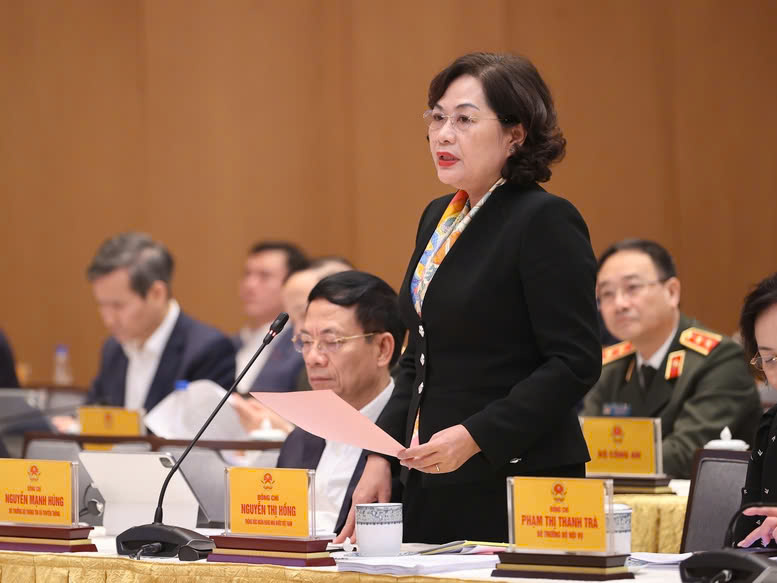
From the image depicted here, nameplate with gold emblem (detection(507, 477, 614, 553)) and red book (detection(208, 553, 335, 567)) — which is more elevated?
nameplate with gold emblem (detection(507, 477, 614, 553))

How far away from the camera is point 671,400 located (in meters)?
4.07

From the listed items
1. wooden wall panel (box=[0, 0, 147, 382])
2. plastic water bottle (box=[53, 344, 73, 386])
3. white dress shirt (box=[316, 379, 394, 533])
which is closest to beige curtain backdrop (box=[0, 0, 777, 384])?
wooden wall panel (box=[0, 0, 147, 382])

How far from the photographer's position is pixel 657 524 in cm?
315

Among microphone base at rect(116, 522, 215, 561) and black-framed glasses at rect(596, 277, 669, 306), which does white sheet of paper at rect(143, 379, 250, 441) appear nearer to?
black-framed glasses at rect(596, 277, 669, 306)

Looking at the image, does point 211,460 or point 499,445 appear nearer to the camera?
point 499,445

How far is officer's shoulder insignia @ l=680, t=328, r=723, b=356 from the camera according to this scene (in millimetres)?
4078

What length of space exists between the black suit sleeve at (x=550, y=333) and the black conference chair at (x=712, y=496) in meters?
0.68

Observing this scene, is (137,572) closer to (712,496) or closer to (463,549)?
(463,549)

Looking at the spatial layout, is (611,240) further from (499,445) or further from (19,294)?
(499,445)

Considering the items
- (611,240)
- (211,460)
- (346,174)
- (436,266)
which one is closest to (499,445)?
(436,266)

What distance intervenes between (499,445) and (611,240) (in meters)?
4.70

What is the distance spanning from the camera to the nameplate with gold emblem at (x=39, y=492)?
2.17 meters

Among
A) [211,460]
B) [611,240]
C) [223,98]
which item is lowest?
[211,460]

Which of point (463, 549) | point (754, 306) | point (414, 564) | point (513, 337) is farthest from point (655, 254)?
point (414, 564)
